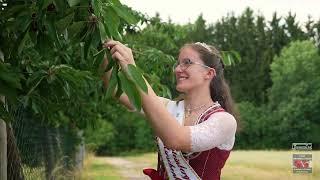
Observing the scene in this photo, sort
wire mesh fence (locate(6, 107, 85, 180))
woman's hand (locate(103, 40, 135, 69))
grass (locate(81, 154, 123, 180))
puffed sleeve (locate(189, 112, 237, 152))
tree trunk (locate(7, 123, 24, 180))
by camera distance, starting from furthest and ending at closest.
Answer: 1. grass (locate(81, 154, 123, 180))
2. wire mesh fence (locate(6, 107, 85, 180))
3. tree trunk (locate(7, 123, 24, 180))
4. puffed sleeve (locate(189, 112, 237, 152))
5. woman's hand (locate(103, 40, 135, 69))

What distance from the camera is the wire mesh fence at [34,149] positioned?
4.83 meters

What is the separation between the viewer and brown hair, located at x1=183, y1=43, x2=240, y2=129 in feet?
8.53

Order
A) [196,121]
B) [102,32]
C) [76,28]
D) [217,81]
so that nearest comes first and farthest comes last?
[102,32], [76,28], [196,121], [217,81]

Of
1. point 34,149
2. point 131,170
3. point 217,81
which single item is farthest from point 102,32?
point 131,170

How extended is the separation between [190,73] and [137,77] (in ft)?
1.97

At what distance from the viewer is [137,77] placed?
194cm

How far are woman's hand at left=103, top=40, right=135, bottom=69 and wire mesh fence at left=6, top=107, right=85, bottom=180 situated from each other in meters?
2.27

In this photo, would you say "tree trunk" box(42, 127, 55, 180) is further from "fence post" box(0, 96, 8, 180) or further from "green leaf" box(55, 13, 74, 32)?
"green leaf" box(55, 13, 74, 32)

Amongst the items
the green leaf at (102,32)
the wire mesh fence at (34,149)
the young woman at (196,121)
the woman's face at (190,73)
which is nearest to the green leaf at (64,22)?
the green leaf at (102,32)

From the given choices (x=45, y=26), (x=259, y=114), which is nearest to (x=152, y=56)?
(x=45, y=26)

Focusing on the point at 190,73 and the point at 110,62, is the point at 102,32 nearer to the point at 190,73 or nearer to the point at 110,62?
the point at 110,62

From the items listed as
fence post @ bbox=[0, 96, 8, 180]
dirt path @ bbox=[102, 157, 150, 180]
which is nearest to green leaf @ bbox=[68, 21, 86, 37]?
fence post @ bbox=[0, 96, 8, 180]

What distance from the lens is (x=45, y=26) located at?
224cm

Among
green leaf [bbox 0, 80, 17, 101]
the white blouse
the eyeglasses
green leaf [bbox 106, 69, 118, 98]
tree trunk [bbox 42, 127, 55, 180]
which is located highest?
the eyeglasses
